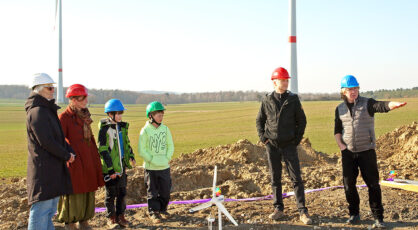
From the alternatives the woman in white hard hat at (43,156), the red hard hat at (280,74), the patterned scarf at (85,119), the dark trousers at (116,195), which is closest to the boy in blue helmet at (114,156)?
the dark trousers at (116,195)

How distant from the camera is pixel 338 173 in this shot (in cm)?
900

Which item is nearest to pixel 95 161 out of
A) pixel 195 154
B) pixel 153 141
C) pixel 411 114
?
pixel 153 141

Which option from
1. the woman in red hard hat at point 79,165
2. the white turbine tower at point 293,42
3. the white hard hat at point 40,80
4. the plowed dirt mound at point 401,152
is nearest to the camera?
the white hard hat at point 40,80

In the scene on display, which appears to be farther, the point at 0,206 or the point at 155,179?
the point at 0,206

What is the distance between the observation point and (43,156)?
4633mm

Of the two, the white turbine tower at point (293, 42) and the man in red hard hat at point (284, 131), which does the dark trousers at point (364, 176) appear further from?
the white turbine tower at point (293, 42)

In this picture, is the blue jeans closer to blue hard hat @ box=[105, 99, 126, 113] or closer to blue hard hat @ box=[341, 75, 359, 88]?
blue hard hat @ box=[105, 99, 126, 113]

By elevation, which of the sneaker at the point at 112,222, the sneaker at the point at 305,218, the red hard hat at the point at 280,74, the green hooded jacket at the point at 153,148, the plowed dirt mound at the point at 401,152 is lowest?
the sneaker at the point at 112,222

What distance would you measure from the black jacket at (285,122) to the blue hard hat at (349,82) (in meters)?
0.72

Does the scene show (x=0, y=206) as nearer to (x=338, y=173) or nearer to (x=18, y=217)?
(x=18, y=217)

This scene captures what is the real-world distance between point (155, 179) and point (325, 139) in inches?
622

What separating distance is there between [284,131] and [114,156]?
2.54m

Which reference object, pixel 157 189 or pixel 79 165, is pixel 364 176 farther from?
pixel 79 165

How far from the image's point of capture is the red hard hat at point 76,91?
5.45m
